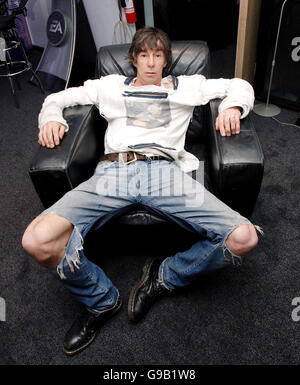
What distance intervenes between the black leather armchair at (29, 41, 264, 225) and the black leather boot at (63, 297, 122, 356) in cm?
41

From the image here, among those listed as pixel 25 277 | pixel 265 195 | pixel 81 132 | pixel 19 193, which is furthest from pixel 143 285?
pixel 19 193

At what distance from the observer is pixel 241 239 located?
3.49ft

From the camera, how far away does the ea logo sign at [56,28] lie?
2896 mm

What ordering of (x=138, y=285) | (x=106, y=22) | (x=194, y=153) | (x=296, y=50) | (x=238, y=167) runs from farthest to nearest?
(x=106, y=22)
(x=296, y=50)
(x=194, y=153)
(x=138, y=285)
(x=238, y=167)

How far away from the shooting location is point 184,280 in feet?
4.20

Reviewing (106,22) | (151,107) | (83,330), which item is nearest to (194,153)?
(151,107)

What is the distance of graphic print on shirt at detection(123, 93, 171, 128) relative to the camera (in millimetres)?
1438

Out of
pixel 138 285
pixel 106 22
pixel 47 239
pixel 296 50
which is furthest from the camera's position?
pixel 106 22

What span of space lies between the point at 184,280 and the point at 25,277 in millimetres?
811

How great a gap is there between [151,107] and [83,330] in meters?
1.03

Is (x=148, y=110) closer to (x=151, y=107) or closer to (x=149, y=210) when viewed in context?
(x=151, y=107)

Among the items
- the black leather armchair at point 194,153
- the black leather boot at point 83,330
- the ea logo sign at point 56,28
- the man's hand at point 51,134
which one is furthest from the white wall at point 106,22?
the black leather boot at point 83,330

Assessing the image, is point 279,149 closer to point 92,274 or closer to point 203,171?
point 203,171

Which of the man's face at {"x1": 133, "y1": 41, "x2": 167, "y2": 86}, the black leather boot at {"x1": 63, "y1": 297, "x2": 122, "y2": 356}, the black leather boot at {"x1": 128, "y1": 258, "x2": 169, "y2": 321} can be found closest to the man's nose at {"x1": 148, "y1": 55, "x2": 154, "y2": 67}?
the man's face at {"x1": 133, "y1": 41, "x2": 167, "y2": 86}
